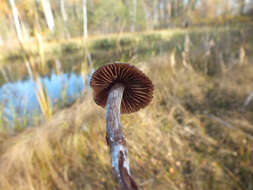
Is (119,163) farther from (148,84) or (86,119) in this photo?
(86,119)

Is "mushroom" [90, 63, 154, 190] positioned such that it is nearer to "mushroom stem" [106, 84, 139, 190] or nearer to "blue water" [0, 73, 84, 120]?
"mushroom stem" [106, 84, 139, 190]

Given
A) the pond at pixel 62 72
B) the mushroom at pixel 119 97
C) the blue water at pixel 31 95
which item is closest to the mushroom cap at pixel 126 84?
the mushroom at pixel 119 97

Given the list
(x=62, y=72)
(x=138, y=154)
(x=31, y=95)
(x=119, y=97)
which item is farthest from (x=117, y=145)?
(x=31, y=95)

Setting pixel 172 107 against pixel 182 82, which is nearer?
pixel 172 107

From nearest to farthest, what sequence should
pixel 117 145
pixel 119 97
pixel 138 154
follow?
pixel 117 145, pixel 119 97, pixel 138 154

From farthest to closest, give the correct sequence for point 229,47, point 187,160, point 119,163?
point 229,47 → point 187,160 → point 119,163

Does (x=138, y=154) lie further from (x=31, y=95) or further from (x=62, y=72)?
(x=31, y=95)

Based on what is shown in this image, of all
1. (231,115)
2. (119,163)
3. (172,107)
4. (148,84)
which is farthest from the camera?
(231,115)

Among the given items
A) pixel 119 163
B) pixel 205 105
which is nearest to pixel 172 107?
pixel 205 105
